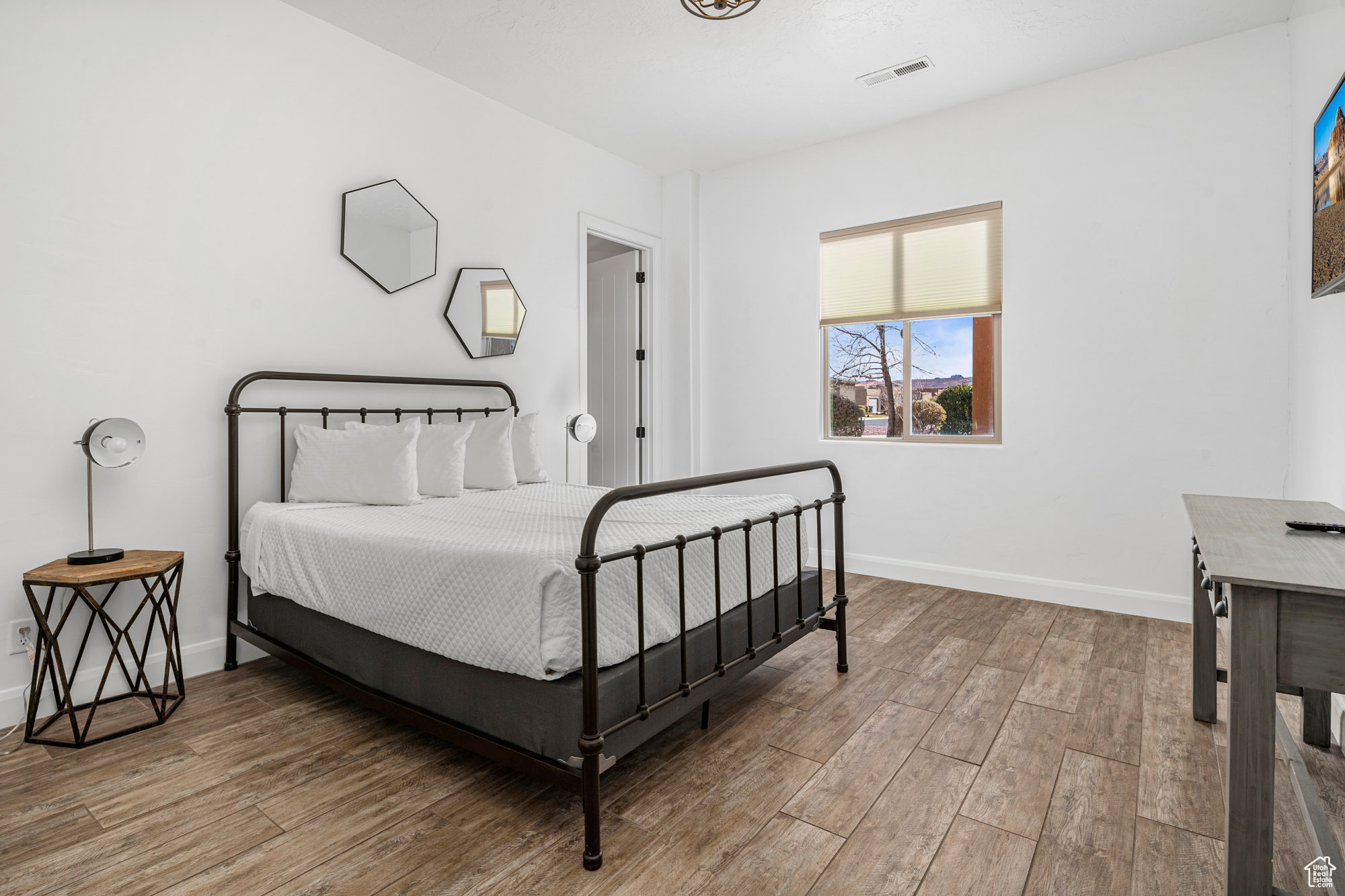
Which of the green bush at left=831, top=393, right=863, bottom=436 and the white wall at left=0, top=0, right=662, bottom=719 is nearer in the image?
the white wall at left=0, top=0, right=662, bottom=719

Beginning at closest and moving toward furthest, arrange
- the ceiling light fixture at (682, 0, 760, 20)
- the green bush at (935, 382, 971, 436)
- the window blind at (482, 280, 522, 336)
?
1. the ceiling light fixture at (682, 0, 760, 20)
2. the window blind at (482, 280, 522, 336)
3. the green bush at (935, 382, 971, 436)

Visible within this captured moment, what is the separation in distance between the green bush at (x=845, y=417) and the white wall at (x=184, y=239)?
235 cm

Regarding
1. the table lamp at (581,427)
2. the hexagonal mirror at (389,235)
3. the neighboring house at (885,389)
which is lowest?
the table lamp at (581,427)

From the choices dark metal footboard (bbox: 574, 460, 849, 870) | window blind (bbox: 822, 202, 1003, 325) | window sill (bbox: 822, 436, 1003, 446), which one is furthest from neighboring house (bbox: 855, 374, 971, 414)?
dark metal footboard (bbox: 574, 460, 849, 870)

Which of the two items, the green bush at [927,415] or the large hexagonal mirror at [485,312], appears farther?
the green bush at [927,415]

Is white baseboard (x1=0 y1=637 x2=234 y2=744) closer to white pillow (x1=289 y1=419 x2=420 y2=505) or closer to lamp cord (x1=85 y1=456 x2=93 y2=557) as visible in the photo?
lamp cord (x1=85 y1=456 x2=93 y2=557)

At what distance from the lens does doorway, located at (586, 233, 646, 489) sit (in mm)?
4945

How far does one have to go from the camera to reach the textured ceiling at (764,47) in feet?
9.33

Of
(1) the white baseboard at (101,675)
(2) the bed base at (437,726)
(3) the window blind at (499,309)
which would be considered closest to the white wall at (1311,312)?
(2) the bed base at (437,726)

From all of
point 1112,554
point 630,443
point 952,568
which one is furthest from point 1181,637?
point 630,443

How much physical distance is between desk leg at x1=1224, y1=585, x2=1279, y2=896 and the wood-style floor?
311 millimetres

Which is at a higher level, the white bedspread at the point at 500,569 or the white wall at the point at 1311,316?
the white wall at the point at 1311,316

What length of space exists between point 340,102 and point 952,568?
12.8ft

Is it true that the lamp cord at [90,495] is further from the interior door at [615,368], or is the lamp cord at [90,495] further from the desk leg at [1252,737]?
the interior door at [615,368]
